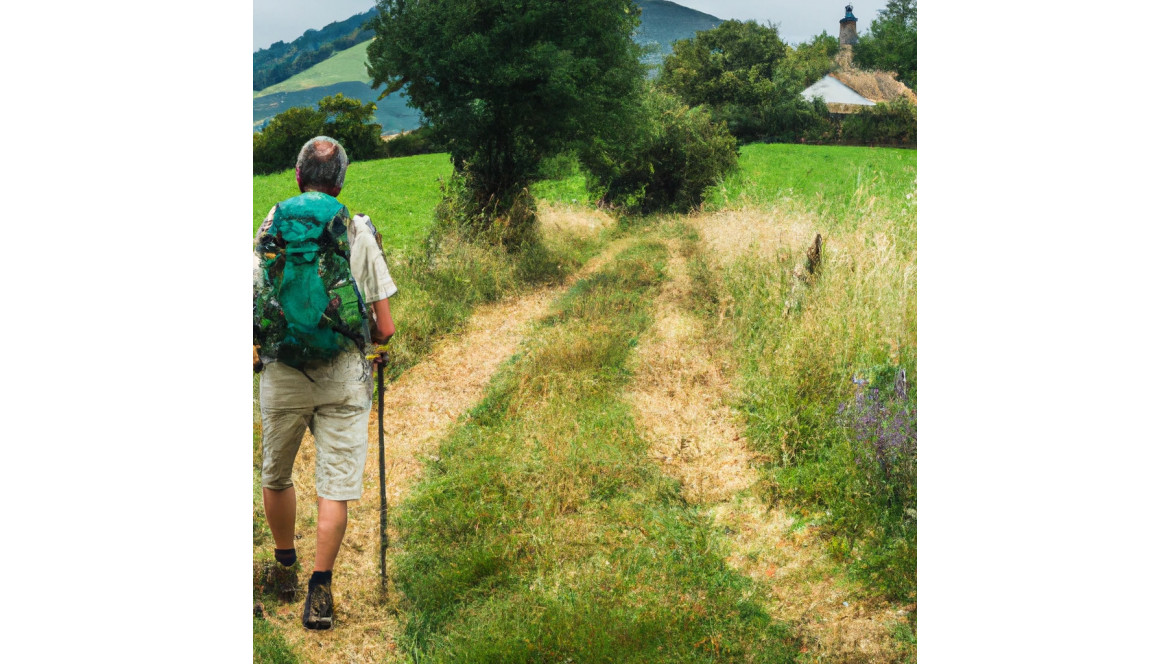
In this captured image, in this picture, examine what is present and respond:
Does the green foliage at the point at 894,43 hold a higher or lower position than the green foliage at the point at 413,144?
higher

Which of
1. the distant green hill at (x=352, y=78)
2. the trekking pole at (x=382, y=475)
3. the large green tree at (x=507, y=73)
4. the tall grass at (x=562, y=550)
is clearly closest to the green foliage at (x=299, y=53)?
the distant green hill at (x=352, y=78)

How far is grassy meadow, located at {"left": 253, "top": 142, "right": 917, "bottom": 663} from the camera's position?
3.22 metres

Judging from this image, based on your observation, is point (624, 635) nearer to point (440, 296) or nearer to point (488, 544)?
point (488, 544)

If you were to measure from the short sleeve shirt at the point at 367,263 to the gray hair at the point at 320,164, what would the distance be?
19cm

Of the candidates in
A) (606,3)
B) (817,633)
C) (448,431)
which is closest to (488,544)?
(448,431)

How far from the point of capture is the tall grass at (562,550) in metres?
3.12

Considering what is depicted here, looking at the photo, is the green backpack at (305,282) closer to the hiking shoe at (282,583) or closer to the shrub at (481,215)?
the hiking shoe at (282,583)

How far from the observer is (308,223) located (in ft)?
9.95

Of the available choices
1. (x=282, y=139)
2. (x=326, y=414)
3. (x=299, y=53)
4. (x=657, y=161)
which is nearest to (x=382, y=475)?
(x=326, y=414)

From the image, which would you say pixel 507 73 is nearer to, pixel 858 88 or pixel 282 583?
pixel 858 88

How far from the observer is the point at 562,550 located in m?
3.63

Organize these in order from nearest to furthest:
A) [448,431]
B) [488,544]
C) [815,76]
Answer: [488,544] → [815,76] → [448,431]

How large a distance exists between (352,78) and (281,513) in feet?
8.22

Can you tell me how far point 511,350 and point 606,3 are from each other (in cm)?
368
